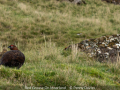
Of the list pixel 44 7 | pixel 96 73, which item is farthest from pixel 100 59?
pixel 44 7

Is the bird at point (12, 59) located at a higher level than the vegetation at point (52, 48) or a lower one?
higher

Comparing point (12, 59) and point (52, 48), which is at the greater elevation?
point (12, 59)

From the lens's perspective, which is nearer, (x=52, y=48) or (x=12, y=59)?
(x=12, y=59)

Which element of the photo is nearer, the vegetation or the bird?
the vegetation

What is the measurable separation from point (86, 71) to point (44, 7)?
16.8 meters

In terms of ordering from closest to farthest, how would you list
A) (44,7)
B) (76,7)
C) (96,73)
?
1. (96,73)
2. (44,7)
3. (76,7)

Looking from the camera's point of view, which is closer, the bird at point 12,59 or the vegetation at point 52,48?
the vegetation at point 52,48

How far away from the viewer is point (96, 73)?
17.0 feet

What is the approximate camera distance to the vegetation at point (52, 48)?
376cm

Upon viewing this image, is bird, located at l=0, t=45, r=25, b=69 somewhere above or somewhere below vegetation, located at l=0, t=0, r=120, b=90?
above

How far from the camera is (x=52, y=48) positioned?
7.71 m

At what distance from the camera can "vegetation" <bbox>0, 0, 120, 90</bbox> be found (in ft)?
12.3

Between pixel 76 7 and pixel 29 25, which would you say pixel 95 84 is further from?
pixel 76 7

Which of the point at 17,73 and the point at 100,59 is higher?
the point at 17,73
